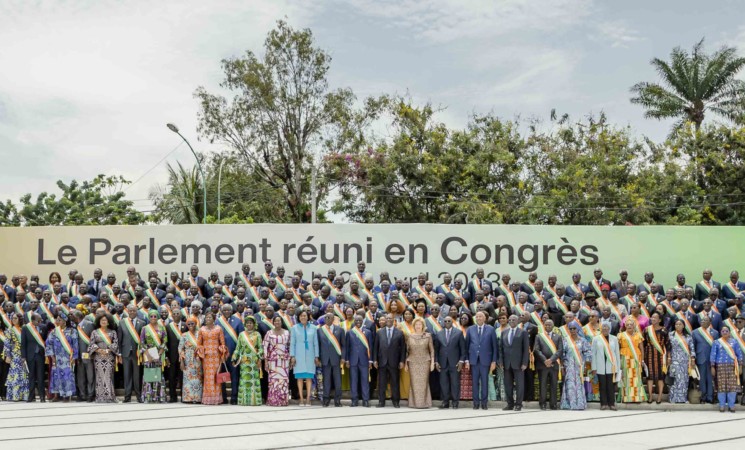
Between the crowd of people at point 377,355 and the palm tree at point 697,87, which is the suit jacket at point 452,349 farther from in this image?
the palm tree at point 697,87

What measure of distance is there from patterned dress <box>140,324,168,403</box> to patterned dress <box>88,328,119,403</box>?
50 centimetres

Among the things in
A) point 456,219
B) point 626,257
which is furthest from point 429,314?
point 456,219

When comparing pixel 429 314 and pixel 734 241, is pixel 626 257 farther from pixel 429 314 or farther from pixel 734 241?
pixel 429 314

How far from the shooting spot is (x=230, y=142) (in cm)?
3944

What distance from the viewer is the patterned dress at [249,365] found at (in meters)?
14.0

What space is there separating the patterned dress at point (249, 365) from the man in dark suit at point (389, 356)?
1.89 m

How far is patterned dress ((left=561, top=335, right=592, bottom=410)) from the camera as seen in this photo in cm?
1386

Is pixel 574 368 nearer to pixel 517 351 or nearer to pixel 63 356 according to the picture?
pixel 517 351

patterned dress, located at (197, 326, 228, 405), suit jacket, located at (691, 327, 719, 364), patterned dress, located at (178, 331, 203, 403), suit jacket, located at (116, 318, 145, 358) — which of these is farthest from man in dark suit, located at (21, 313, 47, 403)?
suit jacket, located at (691, 327, 719, 364)

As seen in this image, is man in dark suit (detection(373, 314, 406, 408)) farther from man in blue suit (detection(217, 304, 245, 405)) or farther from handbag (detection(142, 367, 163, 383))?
handbag (detection(142, 367, 163, 383))

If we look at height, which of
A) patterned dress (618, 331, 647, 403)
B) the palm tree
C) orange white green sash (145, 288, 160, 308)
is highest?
the palm tree

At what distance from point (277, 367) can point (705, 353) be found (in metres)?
6.88

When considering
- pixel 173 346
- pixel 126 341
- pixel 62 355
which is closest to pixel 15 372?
pixel 62 355

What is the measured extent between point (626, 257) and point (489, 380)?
22.1 feet
